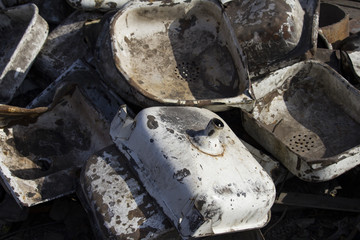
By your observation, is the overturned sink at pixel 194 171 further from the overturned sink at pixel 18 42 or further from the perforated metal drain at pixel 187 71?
the overturned sink at pixel 18 42

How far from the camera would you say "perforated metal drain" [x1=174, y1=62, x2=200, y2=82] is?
114 inches

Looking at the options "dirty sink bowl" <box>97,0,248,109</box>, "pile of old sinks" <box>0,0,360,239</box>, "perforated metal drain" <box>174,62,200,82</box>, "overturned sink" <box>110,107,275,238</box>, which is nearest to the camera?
"overturned sink" <box>110,107,275,238</box>

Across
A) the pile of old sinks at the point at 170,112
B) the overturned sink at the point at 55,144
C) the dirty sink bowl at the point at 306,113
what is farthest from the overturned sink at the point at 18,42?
the dirty sink bowl at the point at 306,113

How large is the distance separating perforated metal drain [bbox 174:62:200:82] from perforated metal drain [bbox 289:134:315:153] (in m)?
0.92

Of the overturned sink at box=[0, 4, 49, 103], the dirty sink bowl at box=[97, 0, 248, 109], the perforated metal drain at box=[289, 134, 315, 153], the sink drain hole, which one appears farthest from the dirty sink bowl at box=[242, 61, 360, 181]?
the overturned sink at box=[0, 4, 49, 103]

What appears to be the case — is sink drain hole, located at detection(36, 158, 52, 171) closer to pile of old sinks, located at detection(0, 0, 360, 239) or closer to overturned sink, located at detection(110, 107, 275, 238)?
pile of old sinks, located at detection(0, 0, 360, 239)

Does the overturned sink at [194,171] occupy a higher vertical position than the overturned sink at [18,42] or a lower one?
lower

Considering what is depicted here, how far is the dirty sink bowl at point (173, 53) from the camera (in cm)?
260

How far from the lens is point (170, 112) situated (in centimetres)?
219

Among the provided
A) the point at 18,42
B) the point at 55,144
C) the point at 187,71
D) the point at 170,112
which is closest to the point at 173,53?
the point at 187,71

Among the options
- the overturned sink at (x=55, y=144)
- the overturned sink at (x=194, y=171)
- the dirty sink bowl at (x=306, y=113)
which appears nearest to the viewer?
the overturned sink at (x=194, y=171)

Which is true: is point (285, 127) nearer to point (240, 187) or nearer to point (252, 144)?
point (252, 144)

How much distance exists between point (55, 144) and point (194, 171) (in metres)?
1.42

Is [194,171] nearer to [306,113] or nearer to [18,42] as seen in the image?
[306,113]
